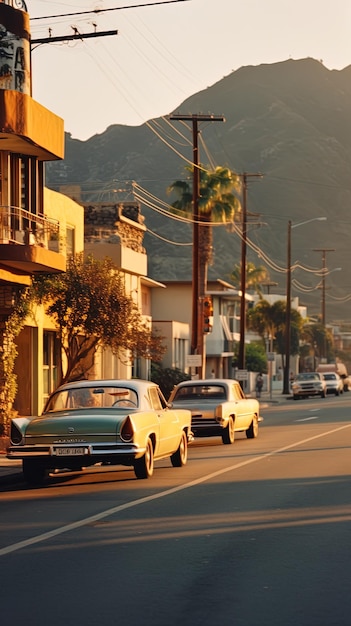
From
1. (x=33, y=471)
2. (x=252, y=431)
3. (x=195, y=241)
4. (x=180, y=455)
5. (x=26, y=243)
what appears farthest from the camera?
(x=195, y=241)

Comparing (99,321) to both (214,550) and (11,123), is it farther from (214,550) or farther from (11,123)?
(214,550)

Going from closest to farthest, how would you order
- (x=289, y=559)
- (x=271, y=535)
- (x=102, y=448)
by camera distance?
(x=289, y=559)
(x=271, y=535)
(x=102, y=448)

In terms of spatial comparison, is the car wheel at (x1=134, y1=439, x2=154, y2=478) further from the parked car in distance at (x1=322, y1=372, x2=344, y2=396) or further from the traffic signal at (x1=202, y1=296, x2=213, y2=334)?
the parked car in distance at (x1=322, y1=372, x2=344, y2=396)

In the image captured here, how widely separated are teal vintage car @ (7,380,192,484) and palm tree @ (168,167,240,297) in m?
39.8

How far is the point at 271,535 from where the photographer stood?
43.0ft

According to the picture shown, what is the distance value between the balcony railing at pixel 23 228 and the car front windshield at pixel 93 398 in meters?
9.07

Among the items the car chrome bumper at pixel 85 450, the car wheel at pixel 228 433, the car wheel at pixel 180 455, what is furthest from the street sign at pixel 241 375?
the car chrome bumper at pixel 85 450

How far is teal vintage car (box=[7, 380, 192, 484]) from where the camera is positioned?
61.4ft

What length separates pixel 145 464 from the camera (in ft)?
64.8

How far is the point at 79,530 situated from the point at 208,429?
51.2 ft

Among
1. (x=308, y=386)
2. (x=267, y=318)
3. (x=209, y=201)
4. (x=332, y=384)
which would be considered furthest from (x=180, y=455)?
(x=267, y=318)

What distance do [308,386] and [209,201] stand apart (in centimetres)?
1968

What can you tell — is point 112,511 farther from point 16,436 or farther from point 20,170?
point 20,170

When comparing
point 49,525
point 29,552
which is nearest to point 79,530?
point 49,525
